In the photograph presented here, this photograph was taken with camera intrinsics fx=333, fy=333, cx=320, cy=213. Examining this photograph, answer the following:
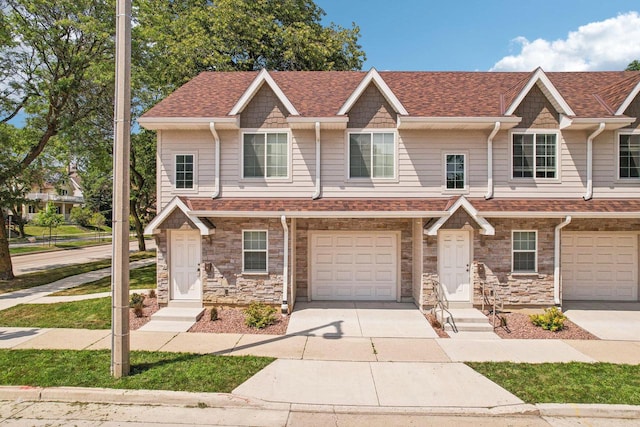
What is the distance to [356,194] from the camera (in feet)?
38.1

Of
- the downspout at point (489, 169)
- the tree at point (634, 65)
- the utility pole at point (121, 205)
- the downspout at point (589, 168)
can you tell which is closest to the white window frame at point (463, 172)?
the downspout at point (489, 169)

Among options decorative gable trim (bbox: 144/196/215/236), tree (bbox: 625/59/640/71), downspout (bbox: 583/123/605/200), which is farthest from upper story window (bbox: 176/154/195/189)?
tree (bbox: 625/59/640/71)

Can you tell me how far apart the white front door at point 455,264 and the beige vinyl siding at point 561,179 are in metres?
2.28

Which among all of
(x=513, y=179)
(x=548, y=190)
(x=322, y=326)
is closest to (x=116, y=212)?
(x=322, y=326)

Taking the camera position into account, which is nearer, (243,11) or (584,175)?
(584,175)

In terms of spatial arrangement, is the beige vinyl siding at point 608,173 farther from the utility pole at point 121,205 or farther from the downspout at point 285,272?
the utility pole at point 121,205

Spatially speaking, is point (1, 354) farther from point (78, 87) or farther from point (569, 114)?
point (569, 114)

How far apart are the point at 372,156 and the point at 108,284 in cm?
1244

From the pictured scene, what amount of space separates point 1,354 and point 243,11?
2000 cm

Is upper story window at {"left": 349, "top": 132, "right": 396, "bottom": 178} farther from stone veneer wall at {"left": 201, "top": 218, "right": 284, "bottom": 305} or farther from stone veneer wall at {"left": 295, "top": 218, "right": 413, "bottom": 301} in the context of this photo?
stone veneer wall at {"left": 201, "top": 218, "right": 284, "bottom": 305}

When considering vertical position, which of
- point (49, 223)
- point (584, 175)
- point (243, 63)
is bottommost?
point (49, 223)

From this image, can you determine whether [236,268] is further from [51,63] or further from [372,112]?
[51,63]

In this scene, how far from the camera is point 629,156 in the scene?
1150 centimetres

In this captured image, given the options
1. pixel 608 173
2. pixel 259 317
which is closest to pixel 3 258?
pixel 259 317
